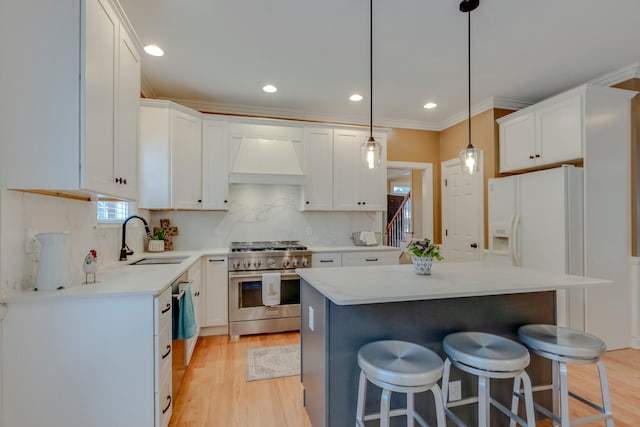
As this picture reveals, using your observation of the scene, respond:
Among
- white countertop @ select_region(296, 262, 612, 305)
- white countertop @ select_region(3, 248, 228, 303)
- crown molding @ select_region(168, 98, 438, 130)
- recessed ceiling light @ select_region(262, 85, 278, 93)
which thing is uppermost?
recessed ceiling light @ select_region(262, 85, 278, 93)

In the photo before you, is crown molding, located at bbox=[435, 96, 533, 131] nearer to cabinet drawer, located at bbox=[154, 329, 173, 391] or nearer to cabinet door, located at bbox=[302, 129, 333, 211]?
cabinet door, located at bbox=[302, 129, 333, 211]

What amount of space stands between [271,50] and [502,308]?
2.69m

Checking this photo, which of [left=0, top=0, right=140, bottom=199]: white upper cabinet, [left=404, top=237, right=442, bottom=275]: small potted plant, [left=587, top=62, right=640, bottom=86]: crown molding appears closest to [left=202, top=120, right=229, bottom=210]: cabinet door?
[left=0, top=0, right=140, bottom=199]: white upper cabinet

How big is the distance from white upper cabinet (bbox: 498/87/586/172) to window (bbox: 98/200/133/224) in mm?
4261

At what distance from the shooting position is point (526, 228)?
11.1 ft

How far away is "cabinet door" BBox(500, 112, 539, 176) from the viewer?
3.53 meters

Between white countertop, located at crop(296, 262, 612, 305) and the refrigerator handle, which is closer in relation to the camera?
white countertop, located at crop(296, 262, 612, 305)

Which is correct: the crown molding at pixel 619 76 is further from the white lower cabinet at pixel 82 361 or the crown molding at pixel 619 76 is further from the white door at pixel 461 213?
the white lower cabinet at pixel 82 361

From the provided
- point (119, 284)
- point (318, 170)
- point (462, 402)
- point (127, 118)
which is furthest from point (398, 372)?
point (318, 170)

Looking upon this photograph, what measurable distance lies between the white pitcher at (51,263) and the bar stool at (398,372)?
159cm

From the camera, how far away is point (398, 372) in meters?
1.32

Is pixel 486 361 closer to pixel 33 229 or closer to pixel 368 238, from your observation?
pixel 33 229

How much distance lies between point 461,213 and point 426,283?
3.03 metres

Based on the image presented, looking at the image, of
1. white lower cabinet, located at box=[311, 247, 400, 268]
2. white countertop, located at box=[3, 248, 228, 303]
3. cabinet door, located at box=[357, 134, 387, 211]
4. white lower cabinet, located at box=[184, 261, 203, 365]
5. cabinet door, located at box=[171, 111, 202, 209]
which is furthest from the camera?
cabinet door, located at box=[357, 134, 387, 211]
